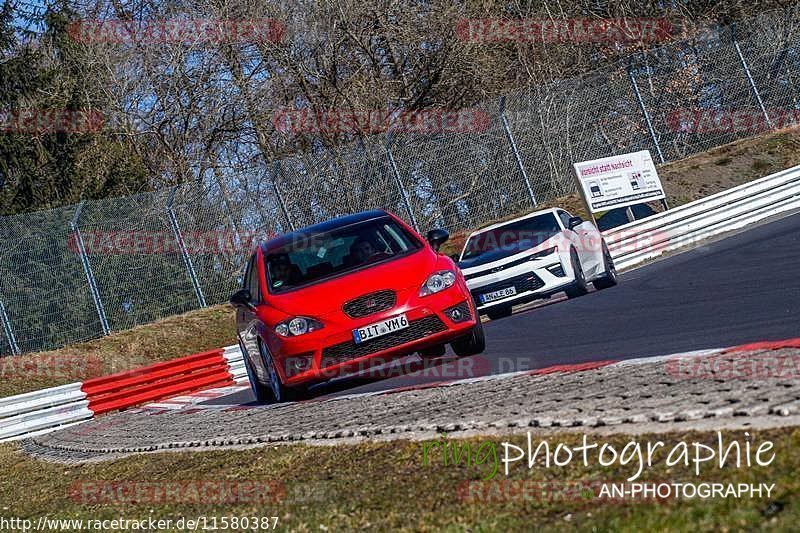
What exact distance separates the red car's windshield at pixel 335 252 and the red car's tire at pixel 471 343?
992 millimetres

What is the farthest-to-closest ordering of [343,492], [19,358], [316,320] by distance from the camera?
[19,358], [316,320], [343,492]

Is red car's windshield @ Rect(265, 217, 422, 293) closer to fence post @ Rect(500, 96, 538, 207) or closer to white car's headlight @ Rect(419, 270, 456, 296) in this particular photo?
white car's headlight @ Rect(419, 270, 456, 296)

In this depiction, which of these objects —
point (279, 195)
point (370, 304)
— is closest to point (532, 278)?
point (370, 304)

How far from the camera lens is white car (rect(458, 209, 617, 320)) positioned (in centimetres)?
1659

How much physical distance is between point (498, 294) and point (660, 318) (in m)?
5.17

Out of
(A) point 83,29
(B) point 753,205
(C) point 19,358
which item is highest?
(A) point 83,29

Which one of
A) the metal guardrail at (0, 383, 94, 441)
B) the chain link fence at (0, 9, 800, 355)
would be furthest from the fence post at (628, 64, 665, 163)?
the metal guardrail at (0, 383, 94, 441)

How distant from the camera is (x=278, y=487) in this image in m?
6.44

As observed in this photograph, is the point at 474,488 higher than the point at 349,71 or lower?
lower

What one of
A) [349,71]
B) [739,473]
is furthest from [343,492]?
[349,71]

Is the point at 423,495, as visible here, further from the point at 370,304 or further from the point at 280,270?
the point at 280,270

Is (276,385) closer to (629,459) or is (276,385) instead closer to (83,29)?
(629,459)

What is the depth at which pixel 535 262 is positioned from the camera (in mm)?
16562

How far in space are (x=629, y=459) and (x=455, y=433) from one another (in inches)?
71.8
